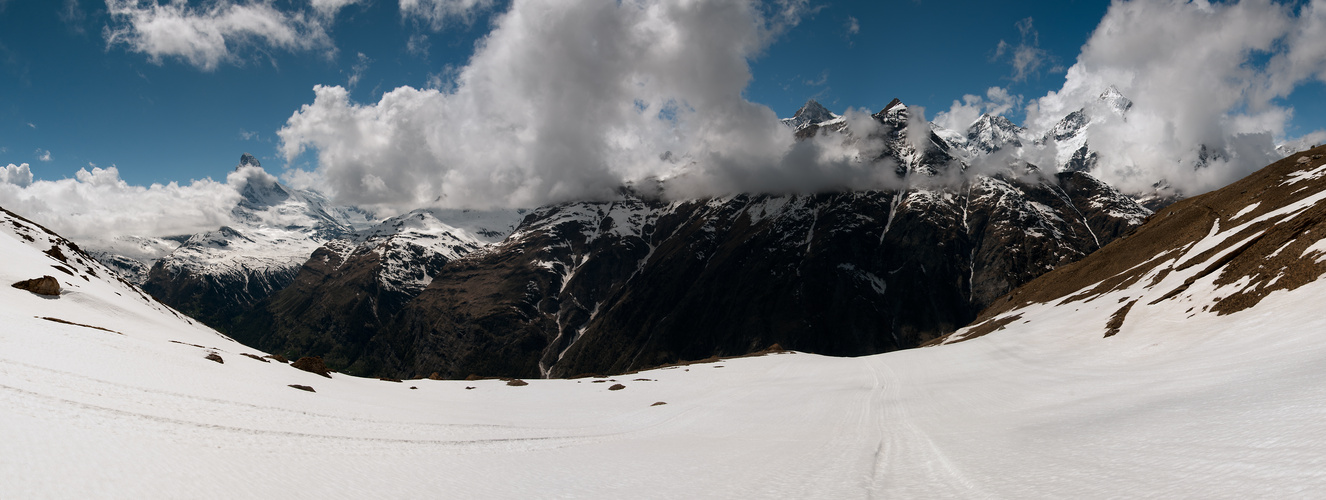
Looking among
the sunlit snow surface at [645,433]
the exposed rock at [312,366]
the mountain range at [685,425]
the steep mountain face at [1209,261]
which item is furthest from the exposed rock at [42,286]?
the steep mountain face at [1209,261]

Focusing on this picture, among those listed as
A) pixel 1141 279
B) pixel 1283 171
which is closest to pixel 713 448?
pixel 1141 279

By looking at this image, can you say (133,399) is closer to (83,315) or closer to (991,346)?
(83,315)

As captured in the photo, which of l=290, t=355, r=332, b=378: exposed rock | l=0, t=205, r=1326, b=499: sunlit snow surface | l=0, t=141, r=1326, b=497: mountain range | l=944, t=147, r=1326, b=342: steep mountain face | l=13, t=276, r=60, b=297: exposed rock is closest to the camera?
l=0, t=205, r=1326, b=499: sunlit snow surface

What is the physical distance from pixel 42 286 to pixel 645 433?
26771 millimetres

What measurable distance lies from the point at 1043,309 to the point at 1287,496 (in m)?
69.2

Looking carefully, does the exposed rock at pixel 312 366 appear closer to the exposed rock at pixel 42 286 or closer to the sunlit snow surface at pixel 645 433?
the sunlit snow surface at pixel 645 433

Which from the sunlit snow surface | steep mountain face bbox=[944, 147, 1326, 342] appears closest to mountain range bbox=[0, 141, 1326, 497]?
the sunlit snow surface

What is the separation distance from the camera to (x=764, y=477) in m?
8.48

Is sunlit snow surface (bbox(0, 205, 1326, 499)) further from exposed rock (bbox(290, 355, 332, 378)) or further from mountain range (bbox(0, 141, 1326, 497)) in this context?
exposed rock (bbox(290, 355, 332, 378))

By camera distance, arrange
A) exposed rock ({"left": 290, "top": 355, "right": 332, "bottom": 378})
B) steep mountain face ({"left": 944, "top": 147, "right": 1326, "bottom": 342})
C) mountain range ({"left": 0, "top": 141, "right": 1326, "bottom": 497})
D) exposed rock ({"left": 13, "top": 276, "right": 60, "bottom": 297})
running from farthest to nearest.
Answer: steep mountain face ({"left": 944, "top": 147, "right": 1326, "bottom": 342}) < exposed rock ({"left": 13, "top": 276, "right": 60, "bottom": 297}) < exposed rock ({"left": 290, "top": 355, "right": 332, "bottom": 378}) < mountain range ({"left": 0, "top": 141, "right": 1326, "bottom": 497})

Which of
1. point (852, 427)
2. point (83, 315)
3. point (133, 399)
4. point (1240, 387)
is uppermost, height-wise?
point (83, 315)

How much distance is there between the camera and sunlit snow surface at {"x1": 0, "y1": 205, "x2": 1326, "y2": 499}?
5805 millimetres

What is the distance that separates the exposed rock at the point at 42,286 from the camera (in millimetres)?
21047

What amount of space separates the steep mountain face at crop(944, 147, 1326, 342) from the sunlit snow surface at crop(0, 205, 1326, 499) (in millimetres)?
5365
